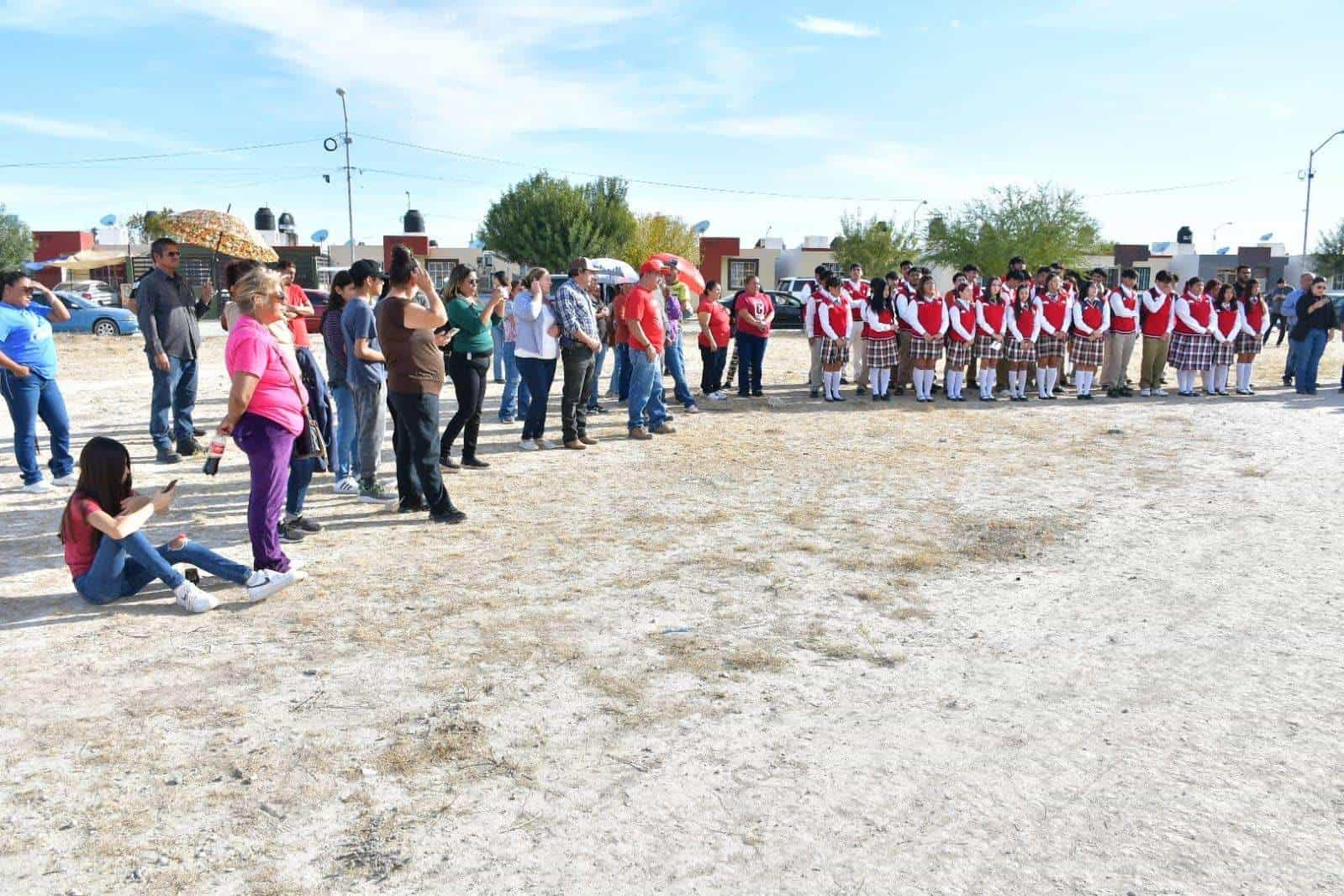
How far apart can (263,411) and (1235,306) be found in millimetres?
14055

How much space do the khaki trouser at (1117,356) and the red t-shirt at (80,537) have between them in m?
13.2

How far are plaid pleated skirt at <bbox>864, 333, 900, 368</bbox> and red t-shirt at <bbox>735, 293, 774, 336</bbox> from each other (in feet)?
4.89

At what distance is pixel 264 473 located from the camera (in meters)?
5.05

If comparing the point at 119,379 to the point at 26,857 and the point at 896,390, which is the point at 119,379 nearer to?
the point at 896,390

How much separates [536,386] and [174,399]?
3.27 m

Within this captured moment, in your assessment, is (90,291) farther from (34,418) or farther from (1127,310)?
(1127,310)

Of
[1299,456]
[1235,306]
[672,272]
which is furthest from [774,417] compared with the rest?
[1235,306]

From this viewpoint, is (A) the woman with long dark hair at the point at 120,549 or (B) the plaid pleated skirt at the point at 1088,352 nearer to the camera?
(A) the woman with long dark hair at the point at 120,549

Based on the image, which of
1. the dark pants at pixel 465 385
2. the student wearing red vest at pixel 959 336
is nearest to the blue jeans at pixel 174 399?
the dark pants at pixel 465 385

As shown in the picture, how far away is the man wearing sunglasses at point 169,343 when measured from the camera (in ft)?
27.7

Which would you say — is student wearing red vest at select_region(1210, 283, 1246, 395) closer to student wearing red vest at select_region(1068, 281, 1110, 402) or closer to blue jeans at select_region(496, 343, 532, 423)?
student wearing red vest at select_region(1068, 281, 1110, 402)

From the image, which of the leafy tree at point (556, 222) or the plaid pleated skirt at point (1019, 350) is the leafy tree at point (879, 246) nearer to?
the leafy tree at point (556, 222)

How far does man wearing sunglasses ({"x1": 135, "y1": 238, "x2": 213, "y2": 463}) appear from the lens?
27.7 feet

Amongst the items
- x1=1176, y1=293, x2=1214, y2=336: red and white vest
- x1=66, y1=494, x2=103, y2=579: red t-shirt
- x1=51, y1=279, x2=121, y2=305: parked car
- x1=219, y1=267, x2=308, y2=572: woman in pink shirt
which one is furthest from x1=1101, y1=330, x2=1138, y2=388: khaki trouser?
x1=51, y1=279, x2=121, y2=305: parked car
